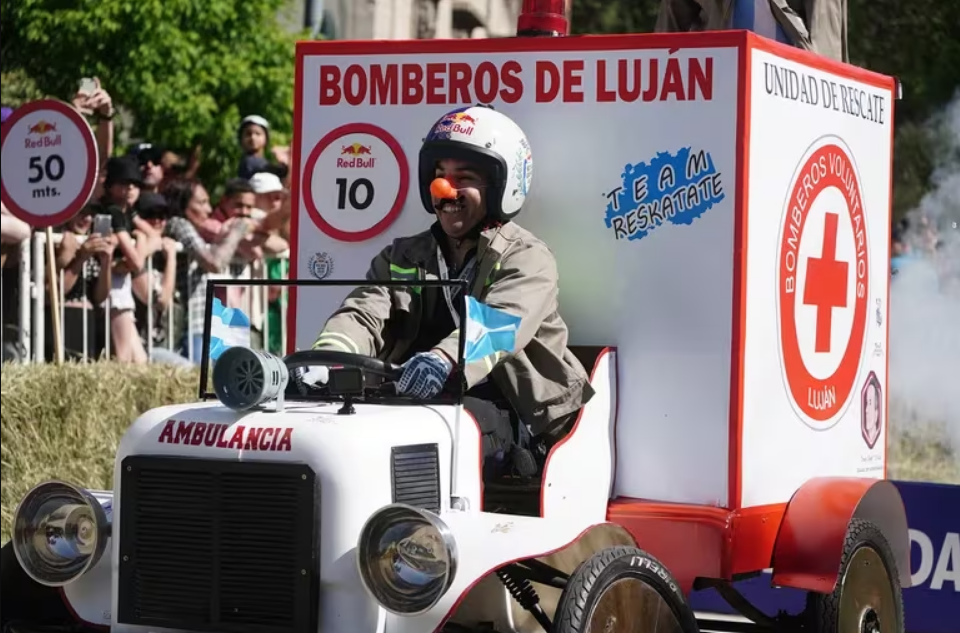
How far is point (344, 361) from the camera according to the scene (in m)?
5.58

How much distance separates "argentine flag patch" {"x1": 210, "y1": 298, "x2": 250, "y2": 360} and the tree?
30.9 ft

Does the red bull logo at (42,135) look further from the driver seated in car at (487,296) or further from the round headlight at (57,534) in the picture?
the round headlight at (57,534)

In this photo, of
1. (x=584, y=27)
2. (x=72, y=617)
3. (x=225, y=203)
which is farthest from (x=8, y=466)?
(x=584, y=27)

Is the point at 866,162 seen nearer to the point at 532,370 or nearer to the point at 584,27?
the point at 532,370

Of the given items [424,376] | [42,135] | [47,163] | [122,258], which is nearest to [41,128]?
[42,135]

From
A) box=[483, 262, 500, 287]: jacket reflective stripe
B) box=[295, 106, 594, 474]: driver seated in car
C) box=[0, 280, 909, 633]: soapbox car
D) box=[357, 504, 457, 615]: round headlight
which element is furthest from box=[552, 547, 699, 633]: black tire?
box=[483, 262, 500, 287]: jacket reflective stripe

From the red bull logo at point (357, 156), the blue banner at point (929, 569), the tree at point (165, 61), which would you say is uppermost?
the tree at point (165, 61)

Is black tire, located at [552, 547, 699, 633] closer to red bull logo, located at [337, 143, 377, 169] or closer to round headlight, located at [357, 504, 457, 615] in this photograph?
round headlight, located at [357, 504, 457, 615]

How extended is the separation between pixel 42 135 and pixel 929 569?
568cm

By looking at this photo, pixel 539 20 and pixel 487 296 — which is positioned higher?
pixel 539 20

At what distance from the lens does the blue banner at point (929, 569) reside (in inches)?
301

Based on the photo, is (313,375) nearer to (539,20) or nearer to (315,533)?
(315,533)

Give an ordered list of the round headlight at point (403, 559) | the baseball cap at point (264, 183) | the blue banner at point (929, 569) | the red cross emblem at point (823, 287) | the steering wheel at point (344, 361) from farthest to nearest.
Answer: the baseball cap at point (264, 183)
the blue banner at point (929, 569)
the red cross emblem at point (823, 287)
the steering wheel at point (344, 361)
the round headlight at point (403, 559)

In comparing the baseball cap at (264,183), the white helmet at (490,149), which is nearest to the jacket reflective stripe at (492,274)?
the white helmet at (490,149)
